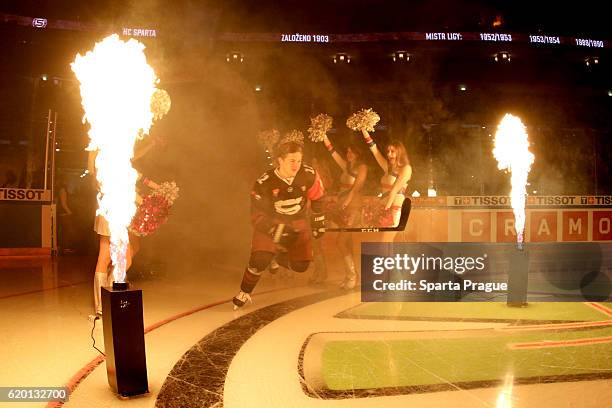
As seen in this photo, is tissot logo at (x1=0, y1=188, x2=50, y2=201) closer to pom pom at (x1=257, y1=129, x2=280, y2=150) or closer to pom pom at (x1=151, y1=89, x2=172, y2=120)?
pom pom at (x1=257, y1=129, x2=280, y2=150)

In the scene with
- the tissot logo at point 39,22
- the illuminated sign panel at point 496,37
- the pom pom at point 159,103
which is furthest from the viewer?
the illuminated sign panel at point 496,37

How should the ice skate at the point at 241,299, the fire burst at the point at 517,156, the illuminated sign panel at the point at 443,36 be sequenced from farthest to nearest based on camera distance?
the illuminated sign panel at the point at 443,36 < the fire burst at the point at 517,156 < the ice skate at the point at 241,299

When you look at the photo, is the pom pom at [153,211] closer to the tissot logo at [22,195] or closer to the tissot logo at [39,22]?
the tissot logo at [22,195]

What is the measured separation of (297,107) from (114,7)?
523 cm

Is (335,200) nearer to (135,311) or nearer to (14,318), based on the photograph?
(14,318)

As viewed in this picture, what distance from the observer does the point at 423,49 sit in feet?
62.1

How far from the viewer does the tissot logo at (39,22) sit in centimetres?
1639

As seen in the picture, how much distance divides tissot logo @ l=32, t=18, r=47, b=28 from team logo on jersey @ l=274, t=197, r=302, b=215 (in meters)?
14.0

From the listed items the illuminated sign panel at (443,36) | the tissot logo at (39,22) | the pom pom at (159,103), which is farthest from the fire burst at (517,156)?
the tissot logo at (39,22)

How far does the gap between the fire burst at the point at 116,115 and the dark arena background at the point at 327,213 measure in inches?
4.5

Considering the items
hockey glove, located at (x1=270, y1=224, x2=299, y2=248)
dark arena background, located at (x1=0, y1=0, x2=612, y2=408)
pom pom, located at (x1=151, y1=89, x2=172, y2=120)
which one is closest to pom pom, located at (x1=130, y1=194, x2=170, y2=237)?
dark arena background, located at (x1=0, y1=0, x2=612, y2=408)

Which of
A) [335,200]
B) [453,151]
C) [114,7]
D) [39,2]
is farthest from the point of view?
[453,151]

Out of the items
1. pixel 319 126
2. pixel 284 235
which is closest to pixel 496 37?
pixel 319 126

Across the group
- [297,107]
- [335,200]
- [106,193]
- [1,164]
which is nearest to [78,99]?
[1,164]
